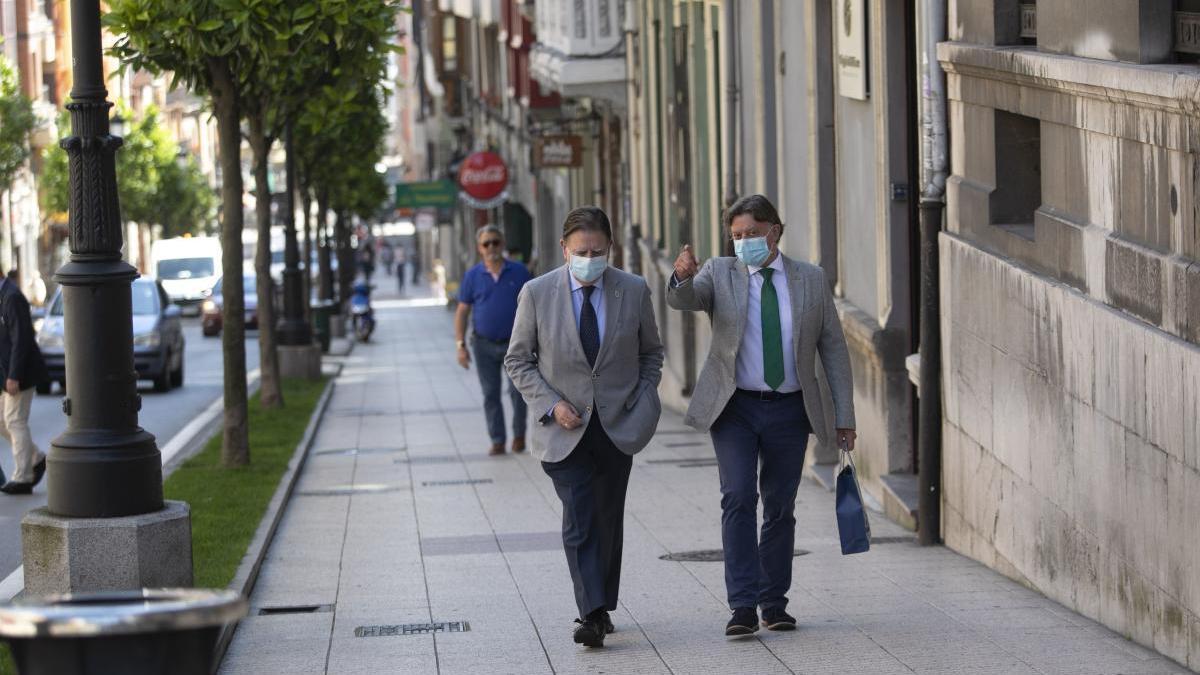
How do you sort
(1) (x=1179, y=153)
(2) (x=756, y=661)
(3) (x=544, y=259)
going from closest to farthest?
1. (1) (x=1179, y=153)
2. (2) (x=756, y=661)
3. (3) (x=544, y=259)

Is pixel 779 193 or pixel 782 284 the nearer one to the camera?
pixel 782 284

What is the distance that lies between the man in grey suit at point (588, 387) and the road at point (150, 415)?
423 centimetres

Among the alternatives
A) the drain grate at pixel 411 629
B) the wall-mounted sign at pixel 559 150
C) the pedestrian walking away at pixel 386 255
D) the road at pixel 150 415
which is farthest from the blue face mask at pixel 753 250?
the pedestrian walking away at pixel 386 255

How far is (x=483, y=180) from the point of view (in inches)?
1550

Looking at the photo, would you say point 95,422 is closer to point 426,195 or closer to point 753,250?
point 753,250

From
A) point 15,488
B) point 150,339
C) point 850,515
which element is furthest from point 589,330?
point 150,339

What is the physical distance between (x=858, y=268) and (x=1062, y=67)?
6.03 m

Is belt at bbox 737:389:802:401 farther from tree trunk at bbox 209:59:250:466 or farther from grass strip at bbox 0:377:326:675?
tree trunk at bbox 209:59:250:466

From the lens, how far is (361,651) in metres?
8.34

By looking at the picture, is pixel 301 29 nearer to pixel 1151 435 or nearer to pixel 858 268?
pixel 858 268

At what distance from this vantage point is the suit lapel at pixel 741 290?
825 cm

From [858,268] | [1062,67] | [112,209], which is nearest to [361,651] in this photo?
[112,209]

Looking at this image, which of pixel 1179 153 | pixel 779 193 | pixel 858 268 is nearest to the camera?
pixel 1179 153

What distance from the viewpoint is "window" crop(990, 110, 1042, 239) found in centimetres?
1025
